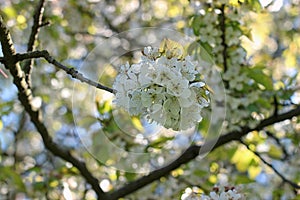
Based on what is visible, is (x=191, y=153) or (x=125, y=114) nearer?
(x=125, y=114)

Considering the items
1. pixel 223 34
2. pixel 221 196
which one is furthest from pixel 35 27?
pixel 221 196

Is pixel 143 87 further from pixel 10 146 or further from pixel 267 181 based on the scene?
pixel 267 181

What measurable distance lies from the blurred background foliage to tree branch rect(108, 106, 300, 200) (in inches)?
1.6

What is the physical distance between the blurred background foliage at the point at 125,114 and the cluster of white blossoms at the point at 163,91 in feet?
1.38

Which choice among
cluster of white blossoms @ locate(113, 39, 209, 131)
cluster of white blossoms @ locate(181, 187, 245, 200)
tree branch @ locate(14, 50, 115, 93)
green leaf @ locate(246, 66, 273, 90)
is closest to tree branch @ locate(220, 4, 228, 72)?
green leaf @ locate(246, 66, 273, 90)

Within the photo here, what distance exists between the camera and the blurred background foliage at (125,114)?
92.9 inches

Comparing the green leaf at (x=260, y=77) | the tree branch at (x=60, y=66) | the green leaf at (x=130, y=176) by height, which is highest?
the tree branch at (x=60, y=66)

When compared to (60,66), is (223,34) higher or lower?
lower

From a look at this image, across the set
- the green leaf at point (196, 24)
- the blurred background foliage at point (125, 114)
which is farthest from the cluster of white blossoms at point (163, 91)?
the green leaf at point (196, 24)

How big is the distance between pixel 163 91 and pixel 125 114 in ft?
2.67

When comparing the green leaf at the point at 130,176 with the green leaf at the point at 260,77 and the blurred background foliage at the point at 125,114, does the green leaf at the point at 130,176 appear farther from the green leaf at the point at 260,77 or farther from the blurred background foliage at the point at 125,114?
the green leaf at the point at 260,77

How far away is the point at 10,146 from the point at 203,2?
6.70ft

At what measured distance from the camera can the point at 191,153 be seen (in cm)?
248

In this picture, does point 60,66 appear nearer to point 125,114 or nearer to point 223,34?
point 125,114
